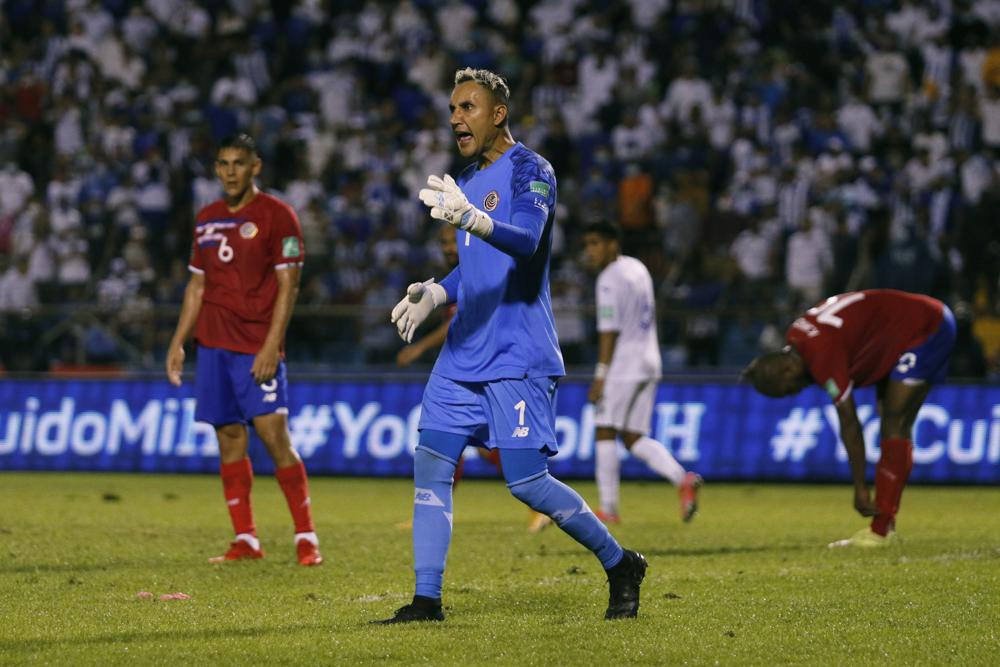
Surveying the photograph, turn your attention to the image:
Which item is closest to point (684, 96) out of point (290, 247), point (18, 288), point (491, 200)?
point (18, 288)

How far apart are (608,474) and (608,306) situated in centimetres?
131

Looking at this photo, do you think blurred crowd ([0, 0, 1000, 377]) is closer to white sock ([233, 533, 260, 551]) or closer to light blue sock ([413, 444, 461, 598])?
white sock ([233, 533, 260, 551])

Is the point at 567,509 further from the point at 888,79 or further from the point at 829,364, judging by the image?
the point at 888,79

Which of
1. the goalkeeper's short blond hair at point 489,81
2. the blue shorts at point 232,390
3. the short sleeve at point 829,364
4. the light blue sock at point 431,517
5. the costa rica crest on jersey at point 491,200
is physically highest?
the goalkeeper's short blond hair at point 489,81

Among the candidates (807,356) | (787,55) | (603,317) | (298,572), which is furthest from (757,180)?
(298,572)

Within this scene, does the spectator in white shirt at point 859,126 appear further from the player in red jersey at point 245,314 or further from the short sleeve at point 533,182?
the short sleeve at point 533,182

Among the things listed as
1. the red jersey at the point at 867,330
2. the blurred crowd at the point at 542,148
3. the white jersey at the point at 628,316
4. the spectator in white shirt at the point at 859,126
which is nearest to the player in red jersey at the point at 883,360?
the red jersey at the point at 867,330

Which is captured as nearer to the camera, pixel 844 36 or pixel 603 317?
pixel 603 317

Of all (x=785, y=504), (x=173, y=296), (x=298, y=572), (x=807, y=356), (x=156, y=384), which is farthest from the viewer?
(x=173, y=296)

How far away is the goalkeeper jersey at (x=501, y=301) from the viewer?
6.97 meters

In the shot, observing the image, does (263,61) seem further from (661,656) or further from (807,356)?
(661,656)

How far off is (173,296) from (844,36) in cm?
1038

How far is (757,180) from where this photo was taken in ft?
69.1

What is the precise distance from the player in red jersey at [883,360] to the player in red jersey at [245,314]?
3.23 meters
